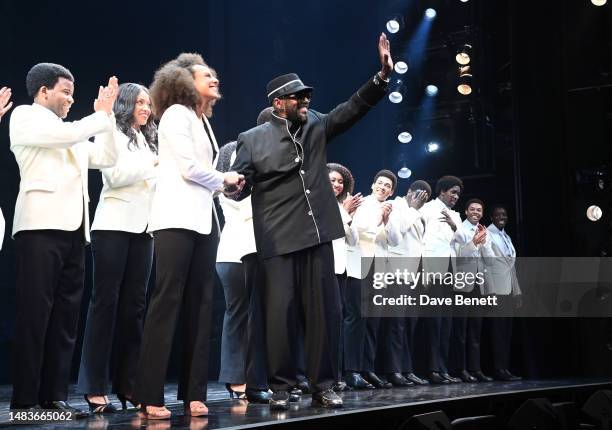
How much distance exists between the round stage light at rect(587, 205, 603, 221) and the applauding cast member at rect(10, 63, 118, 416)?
16.9 feet

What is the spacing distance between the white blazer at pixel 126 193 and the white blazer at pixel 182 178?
1.15 ft

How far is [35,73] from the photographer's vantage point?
3723mm

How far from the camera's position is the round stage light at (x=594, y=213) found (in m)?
7.71

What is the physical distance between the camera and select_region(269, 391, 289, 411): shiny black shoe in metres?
3.63

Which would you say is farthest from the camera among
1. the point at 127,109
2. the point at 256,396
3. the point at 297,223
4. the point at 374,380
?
the point at 374,380

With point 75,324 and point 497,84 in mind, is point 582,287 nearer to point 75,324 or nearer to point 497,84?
point 497,84

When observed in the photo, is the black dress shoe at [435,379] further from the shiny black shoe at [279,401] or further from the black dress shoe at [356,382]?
the shiny black shoe at [279,401]

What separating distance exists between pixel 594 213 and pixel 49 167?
5.42m

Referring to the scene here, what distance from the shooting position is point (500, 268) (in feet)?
23.9

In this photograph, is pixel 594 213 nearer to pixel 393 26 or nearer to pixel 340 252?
pixel 393 26

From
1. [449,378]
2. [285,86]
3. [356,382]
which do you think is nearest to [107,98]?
[285,86]

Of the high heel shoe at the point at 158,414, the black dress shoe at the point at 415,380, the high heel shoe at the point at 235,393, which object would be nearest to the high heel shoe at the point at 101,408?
the high heel shoe at the point at 158,414

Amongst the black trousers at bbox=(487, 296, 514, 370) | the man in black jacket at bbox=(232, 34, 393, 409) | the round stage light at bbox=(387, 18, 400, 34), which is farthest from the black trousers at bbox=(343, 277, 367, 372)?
the round stage light at bbox=(387, 18, 400, 34)

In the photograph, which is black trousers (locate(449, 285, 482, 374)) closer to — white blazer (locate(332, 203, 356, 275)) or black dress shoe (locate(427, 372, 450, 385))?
black dress shoe (locate(427, 372, 450, 385))
